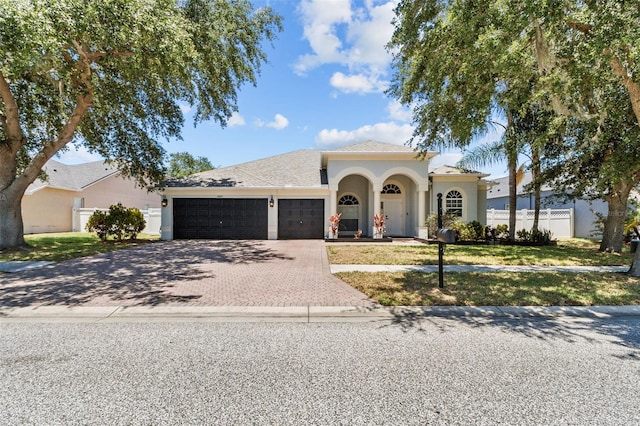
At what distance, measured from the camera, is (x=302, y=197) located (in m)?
17.6

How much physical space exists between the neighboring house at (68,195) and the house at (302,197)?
21.4ft

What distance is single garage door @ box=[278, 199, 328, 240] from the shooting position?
1759cm

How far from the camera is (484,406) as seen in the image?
9.07 feet

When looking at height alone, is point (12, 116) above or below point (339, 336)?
above

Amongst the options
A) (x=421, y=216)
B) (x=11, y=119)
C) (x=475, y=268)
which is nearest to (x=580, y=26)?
(x=475, y=268)

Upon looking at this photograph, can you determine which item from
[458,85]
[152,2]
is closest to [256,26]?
[152,2]

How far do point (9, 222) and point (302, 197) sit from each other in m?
12.6

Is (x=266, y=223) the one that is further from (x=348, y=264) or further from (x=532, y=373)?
(x=532, y=373)

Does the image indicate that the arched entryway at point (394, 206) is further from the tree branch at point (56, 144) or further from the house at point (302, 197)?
the tree branch at point (56, 144)

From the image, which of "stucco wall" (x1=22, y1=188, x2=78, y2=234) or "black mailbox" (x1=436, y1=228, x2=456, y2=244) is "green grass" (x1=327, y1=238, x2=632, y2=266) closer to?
→ "black mailbox" (x1=436, y1=228, x2=456, y2=244)

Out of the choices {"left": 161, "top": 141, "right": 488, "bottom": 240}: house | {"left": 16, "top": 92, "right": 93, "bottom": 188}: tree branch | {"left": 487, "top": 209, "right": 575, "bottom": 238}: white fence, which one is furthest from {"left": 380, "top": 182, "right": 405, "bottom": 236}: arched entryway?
{"left": 16, "top": 92, "right": 93, "bottom": 188}: tree branch

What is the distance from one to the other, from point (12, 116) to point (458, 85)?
1633 cm

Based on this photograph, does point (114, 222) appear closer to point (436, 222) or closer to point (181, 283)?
point (181, 283)

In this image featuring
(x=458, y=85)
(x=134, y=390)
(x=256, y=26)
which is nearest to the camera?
(x=134, y=390)
